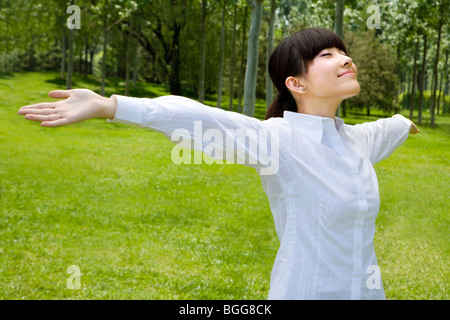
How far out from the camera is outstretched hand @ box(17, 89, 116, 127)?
1574 millimetres

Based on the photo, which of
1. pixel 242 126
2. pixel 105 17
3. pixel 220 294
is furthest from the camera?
Result: pixel 105 17

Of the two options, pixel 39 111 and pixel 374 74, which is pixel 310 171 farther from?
pixel 374 74

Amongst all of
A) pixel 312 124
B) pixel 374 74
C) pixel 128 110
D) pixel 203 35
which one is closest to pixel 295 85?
pixel 312 124

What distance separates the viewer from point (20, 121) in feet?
59.5

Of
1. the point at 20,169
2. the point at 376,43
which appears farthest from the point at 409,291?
the point at 376,43

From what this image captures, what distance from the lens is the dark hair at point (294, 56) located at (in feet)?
6.91

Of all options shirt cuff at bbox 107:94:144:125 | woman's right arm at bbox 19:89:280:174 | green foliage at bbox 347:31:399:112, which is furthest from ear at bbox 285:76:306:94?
green foliage at bbox 347:31:399:112

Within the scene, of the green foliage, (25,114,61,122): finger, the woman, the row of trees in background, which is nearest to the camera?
(25,114,61,122): finger

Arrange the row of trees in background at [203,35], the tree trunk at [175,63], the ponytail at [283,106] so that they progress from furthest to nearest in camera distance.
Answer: the tree trunk at [175,63], the row of trees in background at [203,35], the ponytail at [283,106]

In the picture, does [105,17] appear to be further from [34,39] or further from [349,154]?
[349,154]

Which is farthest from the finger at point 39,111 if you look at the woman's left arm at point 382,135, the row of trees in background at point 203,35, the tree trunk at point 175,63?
the tree trunk at point 175,63

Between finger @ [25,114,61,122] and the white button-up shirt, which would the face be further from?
finger @ [25,114,61,122]

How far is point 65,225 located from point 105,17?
1738 centimetres

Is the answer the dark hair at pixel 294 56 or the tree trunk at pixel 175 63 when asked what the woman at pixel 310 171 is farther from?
the tree trunk at pixel 175 63
